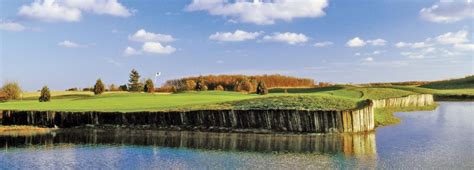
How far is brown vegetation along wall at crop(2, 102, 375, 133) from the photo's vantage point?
40.1 meters

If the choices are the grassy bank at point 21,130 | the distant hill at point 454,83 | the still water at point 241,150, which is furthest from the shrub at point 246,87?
the still water at point 241,150

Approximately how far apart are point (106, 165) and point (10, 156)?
7.92 meters

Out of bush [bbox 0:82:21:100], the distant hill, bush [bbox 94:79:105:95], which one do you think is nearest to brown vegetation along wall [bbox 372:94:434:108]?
bush [bbox 94:79:105:95]

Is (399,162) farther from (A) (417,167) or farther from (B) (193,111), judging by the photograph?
(B) (193,111)

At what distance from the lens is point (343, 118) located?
39.8 metres

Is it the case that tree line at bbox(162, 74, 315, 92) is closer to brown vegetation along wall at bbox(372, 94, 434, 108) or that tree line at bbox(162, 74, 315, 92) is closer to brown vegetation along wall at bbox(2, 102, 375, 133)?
brown vegetation along wall at bbox(372, 94, 434, 108)

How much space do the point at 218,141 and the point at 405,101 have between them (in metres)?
41.6

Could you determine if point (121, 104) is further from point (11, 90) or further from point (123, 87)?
point (123, 87)

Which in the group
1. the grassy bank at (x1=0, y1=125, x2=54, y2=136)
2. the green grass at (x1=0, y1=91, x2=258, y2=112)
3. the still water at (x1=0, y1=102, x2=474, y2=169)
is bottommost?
the still water at (x1=0, y1=102, x2=474, y2=169)

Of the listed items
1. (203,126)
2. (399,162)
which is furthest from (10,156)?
(399,162)

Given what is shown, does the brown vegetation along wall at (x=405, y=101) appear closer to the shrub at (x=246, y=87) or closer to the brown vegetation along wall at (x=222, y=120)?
the brown vegetation along wall at (x=222, y=120)

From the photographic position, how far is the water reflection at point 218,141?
33.3m

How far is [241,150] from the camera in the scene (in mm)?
33156

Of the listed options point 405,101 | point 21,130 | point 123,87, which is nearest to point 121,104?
point 21,130
